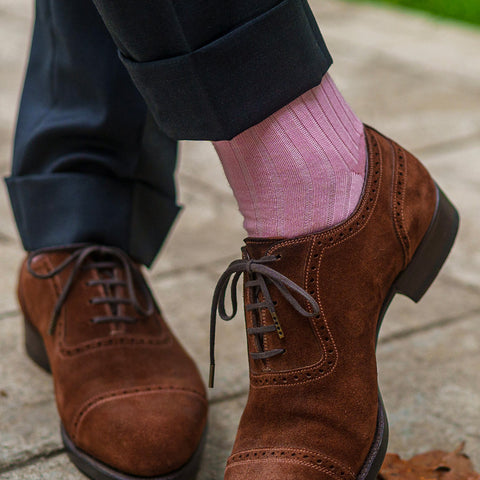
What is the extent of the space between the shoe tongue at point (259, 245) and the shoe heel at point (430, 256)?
230mm

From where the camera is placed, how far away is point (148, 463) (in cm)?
109

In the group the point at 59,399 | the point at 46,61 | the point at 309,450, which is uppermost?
the point at 46,61

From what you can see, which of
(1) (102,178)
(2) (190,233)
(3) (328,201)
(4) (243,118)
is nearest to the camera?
(4) (243,118)

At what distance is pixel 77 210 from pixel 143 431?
0.43m

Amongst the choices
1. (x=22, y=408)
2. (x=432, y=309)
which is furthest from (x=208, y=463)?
(x=432, y=309)

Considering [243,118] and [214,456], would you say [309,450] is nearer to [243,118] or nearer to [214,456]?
[214,456]

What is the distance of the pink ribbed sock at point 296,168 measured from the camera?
1013 mm

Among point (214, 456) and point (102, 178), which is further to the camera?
point (102, 178)

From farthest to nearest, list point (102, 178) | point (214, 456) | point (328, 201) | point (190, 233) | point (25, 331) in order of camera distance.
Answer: point (190, 233)
point (25, 331)
point (102, 178)
point (214, 456)
point (328, 201)

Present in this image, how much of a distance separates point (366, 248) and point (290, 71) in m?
0.27

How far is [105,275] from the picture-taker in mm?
1327

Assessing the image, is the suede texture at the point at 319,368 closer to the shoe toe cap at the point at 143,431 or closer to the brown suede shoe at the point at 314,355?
the brown suede shoe at the point at 314,355

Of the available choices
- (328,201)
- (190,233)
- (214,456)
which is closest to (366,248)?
(328,201)

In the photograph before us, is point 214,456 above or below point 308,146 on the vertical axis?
below
